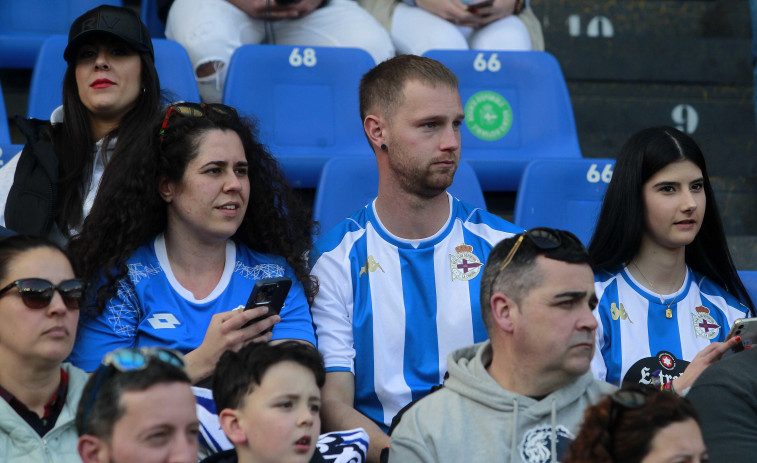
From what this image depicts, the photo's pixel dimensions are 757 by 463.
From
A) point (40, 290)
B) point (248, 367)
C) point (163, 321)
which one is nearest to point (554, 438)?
point (248, 367)

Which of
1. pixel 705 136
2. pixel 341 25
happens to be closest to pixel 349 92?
pixel 341 25

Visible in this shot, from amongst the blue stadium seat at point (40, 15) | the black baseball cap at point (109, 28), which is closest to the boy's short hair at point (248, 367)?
the black baseball cap at point (109, 28)

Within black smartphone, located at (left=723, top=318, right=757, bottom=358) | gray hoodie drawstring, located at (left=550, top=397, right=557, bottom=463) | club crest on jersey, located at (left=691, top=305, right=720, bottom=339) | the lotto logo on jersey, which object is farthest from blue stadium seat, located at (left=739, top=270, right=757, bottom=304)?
the lotto logo on jersey

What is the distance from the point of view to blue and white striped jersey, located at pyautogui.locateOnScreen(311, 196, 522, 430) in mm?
2965

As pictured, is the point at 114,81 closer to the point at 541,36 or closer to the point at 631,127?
the point at 541,36

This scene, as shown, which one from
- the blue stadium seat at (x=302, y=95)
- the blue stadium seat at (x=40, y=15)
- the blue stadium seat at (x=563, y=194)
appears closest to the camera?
the blue stadium seat at (x=563, y=194)

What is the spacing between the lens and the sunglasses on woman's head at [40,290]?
91.1 inches

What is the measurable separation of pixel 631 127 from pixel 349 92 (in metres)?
1.59

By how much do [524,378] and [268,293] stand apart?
2.38 feet

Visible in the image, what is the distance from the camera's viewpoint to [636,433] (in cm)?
192

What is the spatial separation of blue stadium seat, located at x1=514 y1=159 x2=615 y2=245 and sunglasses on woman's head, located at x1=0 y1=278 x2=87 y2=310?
190 cm

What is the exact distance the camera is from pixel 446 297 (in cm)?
307

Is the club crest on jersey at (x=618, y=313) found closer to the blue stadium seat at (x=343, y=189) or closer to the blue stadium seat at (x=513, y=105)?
the blue stadium seat at (x=343, y=189)

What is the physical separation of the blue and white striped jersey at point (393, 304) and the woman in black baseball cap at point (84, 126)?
0.78m
